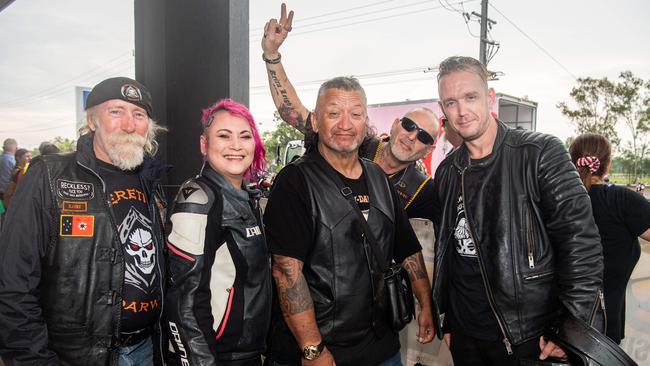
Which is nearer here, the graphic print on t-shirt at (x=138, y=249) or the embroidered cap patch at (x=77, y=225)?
the embroidered cap patch at (x=77, y=225)

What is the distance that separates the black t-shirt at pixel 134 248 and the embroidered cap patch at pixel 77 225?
0.39ft

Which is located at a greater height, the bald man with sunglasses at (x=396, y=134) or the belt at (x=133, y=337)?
the bald man with sunglasses at (x=396, y=134)

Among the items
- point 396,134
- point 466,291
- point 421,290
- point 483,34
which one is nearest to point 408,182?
point 396,134

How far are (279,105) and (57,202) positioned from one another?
1.90 metres

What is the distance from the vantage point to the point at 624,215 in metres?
3.00

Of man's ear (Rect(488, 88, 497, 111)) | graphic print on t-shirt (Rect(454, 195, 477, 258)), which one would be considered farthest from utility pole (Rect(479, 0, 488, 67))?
graphic print on t-shirt (Rect(454, 195, 477, 258))

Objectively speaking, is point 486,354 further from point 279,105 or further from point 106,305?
point 279,105

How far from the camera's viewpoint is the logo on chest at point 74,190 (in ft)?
6.61

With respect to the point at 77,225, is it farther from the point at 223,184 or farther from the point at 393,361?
the point at 393,361

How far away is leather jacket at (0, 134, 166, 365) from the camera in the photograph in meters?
1.83

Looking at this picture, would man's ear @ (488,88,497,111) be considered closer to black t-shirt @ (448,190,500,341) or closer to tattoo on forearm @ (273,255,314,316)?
black t-shirt @ (448,190,500,341)

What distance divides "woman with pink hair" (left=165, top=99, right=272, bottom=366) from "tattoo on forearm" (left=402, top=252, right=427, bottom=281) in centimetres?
94

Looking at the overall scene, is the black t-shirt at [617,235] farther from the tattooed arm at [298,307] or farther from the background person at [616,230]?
the tattooed arm at [298,307]

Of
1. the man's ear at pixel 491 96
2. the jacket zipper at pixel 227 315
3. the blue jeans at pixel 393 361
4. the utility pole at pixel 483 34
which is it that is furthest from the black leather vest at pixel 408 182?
the utility pole at pixel 483 34
